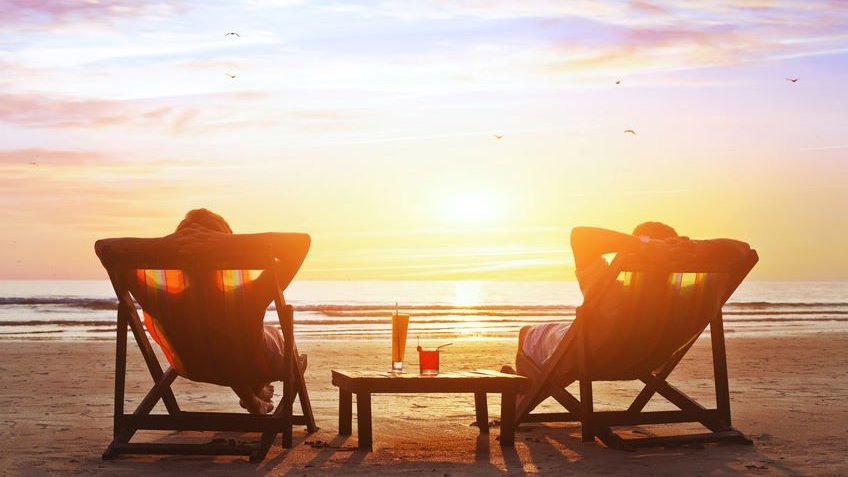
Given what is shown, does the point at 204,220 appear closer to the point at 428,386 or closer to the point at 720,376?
the point at 428,386

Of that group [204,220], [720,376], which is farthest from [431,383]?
[720,376]

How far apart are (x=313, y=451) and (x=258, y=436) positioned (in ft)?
2.88

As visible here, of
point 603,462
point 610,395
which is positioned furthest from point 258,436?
point 610,395

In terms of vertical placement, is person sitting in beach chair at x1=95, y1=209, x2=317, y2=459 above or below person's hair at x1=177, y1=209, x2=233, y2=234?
below

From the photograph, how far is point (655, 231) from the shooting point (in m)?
6.57

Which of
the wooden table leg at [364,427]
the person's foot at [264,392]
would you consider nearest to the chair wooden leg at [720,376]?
the wooden table leg at [364,427]

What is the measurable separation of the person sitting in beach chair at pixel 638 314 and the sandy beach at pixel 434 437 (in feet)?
0.87

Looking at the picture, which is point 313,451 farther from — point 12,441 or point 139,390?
point 139,390

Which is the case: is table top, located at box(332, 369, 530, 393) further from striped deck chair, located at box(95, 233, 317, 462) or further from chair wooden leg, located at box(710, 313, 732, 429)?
chair wooden leg, located at box(710, 313, 732, 429)

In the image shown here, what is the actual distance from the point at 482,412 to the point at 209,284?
219 cm

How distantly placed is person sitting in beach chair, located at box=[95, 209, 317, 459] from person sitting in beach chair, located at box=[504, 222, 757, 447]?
176 centimetres

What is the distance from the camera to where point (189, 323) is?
5.97m

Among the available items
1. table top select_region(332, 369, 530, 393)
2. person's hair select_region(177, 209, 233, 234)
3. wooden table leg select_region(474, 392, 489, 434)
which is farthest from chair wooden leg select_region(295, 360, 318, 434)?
wooden table leg select_region(474, 392, 489, 434)

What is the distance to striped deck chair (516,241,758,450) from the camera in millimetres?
6191
